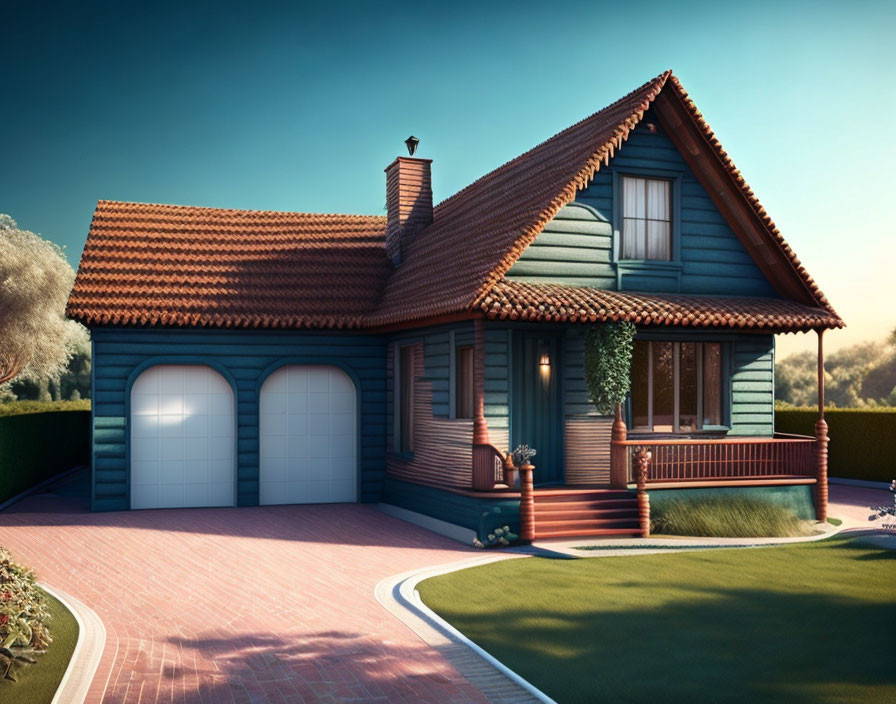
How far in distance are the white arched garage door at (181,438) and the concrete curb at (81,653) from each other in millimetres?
8072

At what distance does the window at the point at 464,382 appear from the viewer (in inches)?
690

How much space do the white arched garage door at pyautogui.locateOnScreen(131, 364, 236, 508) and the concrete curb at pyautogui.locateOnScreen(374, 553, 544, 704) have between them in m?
8.00

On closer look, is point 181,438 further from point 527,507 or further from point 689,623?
point 689,623

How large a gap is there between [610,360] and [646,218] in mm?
3307

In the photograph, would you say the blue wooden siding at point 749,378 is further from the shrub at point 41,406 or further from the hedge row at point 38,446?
the shrub at point 41,406

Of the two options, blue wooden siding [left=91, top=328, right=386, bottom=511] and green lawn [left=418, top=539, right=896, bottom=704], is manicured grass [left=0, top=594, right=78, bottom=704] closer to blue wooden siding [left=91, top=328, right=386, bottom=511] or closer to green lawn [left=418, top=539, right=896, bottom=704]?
green lawn [left=418, top=539, right=896, bottom=704]

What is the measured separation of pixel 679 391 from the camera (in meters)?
18.5

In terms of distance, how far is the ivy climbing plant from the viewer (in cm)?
1673

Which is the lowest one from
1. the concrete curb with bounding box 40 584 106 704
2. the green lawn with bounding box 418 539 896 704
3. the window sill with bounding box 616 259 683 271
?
the green lawn with bounding box 418 539 896 704

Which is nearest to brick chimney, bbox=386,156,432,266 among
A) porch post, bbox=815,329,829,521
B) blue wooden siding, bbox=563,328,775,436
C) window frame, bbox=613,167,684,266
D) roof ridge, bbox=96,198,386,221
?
roof ridge, bbox=96,198,386,221

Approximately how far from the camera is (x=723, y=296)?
18750 mm

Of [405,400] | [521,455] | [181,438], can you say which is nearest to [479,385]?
[521,455]

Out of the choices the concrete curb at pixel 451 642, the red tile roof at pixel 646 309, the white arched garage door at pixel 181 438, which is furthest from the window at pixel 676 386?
the white arched garage door at pixel 181 438

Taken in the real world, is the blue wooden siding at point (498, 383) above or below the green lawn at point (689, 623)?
above
